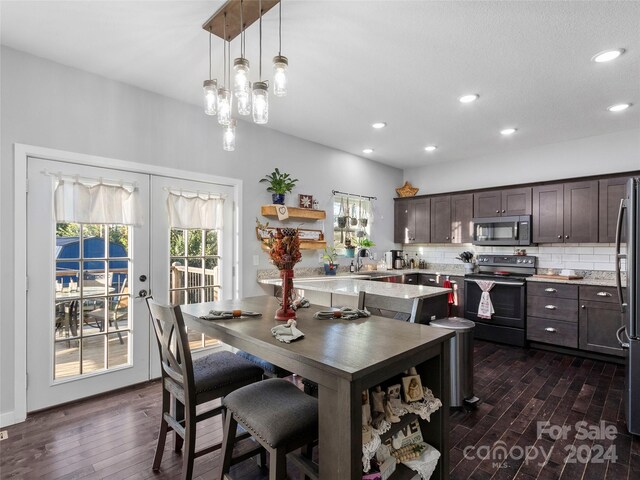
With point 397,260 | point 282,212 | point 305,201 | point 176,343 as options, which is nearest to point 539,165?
point 397,260

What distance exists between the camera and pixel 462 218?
5.33 m

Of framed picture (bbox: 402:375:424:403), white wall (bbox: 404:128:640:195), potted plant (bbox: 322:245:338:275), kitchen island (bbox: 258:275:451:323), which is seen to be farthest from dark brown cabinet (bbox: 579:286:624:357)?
framed picture (bbox: 402:375:424:403)

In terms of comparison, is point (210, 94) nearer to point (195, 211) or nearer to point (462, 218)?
point (195, 211)

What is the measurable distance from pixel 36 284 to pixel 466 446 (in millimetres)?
3324

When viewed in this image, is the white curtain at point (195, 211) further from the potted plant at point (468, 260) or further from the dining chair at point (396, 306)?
the potted plant at point (468, 260)

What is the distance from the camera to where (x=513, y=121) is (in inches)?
152

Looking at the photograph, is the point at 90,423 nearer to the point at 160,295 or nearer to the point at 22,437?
the point at 22,437

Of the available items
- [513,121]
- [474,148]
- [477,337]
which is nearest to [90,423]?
[477,337]

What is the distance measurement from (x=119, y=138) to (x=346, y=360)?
291 centimetres

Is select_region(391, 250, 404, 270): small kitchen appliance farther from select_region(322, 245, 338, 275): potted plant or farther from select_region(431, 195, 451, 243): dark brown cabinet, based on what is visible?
select_region(322, 245, 338, 275): potted plant

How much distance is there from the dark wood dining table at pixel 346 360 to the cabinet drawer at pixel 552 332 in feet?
11.1

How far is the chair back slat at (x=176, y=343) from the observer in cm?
158

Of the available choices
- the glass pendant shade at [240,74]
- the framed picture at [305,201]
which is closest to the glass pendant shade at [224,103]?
the glass pendant shade at [240,74]

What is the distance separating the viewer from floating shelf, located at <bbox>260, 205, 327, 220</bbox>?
159 inches
